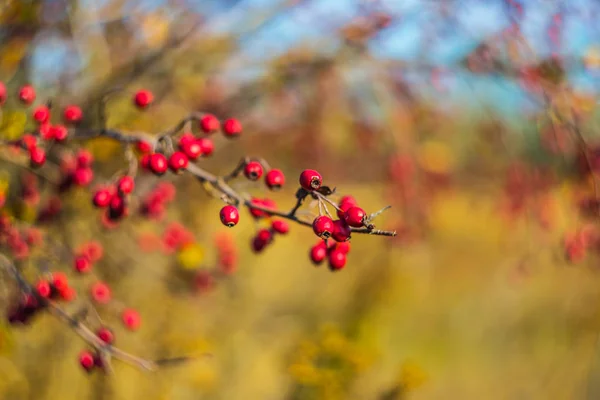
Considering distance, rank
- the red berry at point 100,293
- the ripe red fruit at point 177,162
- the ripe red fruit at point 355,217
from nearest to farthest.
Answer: the ripe red fruit at point 355,217 → the ripe red fruit at point 177,162 → the red berry at point 100,293

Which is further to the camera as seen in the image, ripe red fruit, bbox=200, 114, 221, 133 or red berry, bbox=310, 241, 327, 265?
ripe red fruit, bbox=200, 114, 221, 133

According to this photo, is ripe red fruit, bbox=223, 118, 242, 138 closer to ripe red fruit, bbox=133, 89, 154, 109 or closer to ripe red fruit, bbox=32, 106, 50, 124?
ripe red fruit, bbox=133, 89, 154, 109

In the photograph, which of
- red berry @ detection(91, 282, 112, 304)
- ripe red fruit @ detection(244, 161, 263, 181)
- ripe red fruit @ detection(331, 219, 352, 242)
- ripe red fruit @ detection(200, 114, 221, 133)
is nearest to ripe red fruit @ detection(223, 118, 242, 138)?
ripe red fruit @ detection(200, 114, 221, 133)

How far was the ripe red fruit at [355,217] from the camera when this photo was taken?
842 mm

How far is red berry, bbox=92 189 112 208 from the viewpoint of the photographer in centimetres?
126

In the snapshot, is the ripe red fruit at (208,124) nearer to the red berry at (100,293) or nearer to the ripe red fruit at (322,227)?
the ripe red fruit at (322,227)

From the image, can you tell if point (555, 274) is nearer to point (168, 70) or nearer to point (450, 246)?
point (450, 246)

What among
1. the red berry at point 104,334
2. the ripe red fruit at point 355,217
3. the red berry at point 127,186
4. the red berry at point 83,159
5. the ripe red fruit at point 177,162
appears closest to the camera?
the ripe red fruit at point 355,217

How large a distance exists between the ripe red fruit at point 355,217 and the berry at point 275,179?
0.27m

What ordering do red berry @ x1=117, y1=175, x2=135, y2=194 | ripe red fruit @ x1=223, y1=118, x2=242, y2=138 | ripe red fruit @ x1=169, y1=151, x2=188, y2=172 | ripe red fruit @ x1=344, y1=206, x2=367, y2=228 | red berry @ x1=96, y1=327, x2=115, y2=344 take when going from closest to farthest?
ripe red fruit @ x1=344, y1=206, x2=367, y2=228, ripe red fruit @ x1=169, y1=151, x2=188, y2=172, red berry @ x1=117, y1=175, x2=135, y2=194, ripe red fruit @ x1=223, y1=118, x2=242, y2=138, red berry @ x1=96, y1=327, x2=115, y2=344

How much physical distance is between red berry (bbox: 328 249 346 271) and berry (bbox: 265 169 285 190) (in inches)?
7.1

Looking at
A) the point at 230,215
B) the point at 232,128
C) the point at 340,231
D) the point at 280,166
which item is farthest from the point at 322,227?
the point at 280,166

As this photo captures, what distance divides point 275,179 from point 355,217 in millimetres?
302

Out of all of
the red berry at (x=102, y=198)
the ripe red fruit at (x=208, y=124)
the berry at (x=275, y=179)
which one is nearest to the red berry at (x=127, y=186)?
the red berry at (x=102, y=198)
